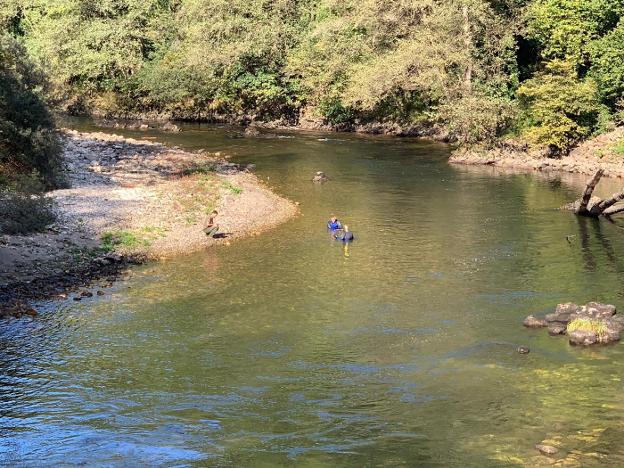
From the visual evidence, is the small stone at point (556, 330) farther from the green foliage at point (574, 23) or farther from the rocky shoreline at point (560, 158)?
the green foliage at point (574, 23)

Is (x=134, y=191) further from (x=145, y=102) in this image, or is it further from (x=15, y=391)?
(x=145, y=102)

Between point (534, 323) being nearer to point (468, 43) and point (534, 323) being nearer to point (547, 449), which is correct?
point (547, 449)

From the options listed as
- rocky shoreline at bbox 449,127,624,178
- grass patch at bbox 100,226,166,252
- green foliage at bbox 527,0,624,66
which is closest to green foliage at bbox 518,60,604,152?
rocky shoreline at bbox 449,127,624,178

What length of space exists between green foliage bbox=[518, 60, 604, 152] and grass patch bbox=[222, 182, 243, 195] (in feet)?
74.5

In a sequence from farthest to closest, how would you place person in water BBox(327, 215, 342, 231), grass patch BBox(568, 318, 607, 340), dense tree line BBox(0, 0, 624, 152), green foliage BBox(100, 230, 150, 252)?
dense tree line BBox(0, 0, 624, 152), person in water BBox(327, 215, 342, 231), green foliage BBox(100, 230, 150, 252), grass patch BBox(568, 318, 607, 340)

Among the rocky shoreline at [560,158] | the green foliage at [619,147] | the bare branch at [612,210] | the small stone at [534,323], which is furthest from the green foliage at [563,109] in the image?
the small stone at [534,323]

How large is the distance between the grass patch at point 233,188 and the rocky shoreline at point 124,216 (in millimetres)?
80

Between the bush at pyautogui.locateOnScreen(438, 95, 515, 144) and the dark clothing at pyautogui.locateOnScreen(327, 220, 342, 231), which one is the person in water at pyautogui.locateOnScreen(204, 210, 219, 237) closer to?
the dark clothing at pyautogui.locateOnScreen(327, 220, 342, 231)

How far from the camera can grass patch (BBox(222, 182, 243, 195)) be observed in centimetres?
4612

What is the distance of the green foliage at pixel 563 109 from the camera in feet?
184

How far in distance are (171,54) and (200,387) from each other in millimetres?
68470

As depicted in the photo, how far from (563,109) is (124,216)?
3358cm

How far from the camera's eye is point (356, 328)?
85.0 ft

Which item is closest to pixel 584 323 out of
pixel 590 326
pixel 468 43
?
pixel 590 326
